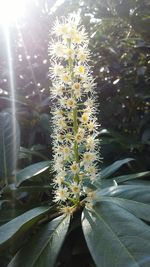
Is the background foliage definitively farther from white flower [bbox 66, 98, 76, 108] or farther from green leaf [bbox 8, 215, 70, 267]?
white flower [bbox 66, 98, 76, 108]

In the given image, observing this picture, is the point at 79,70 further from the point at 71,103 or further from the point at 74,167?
the point at 74,167

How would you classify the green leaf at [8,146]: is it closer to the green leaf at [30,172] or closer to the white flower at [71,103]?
the green leaf at [30,172]

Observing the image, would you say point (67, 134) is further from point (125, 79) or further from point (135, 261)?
point (125, 79)

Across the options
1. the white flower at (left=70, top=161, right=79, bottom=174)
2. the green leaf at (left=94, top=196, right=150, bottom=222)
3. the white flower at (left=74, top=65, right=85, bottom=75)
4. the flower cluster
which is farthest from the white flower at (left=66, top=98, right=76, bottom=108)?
the green leaf at (left=94, top=196, right=150, bottom=222)

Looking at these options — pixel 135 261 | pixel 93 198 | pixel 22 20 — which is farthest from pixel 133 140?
pixel 22 20

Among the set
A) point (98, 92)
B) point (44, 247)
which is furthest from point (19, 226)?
point (98, 92)
